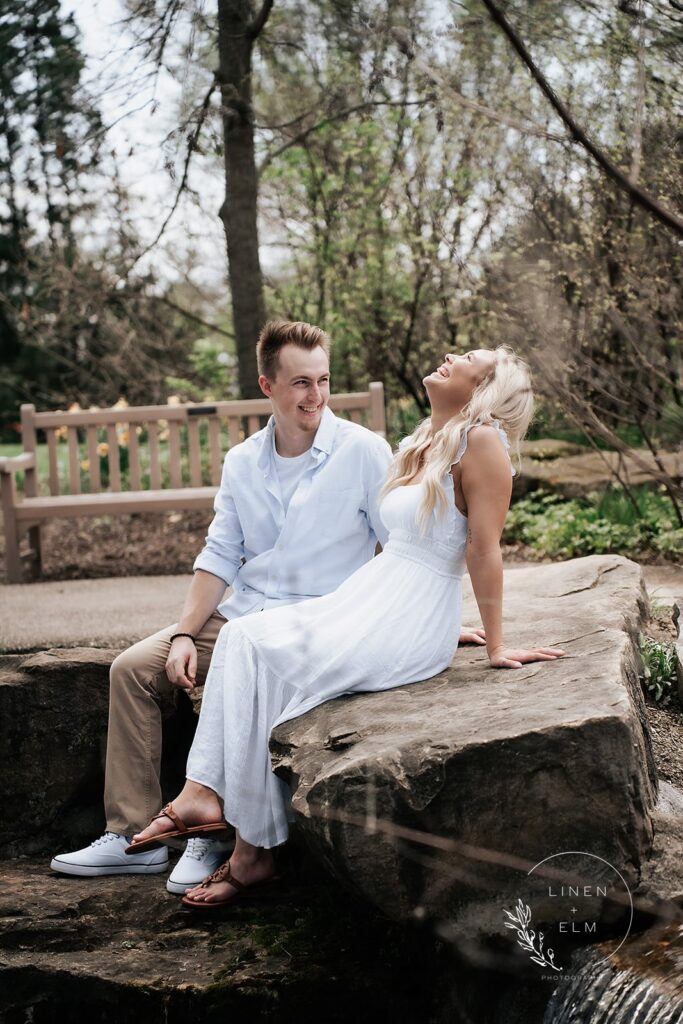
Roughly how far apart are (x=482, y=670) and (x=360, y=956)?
0.90 meters

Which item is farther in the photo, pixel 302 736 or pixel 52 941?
pixel 52 941

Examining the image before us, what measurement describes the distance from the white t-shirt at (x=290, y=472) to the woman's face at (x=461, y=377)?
0.61 metres

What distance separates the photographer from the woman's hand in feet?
10.3

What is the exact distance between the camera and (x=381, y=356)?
895 centimetres

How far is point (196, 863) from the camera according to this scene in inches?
133

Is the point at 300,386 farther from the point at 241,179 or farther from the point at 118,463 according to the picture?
the point at 241,179

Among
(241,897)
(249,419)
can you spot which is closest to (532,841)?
(241,897)

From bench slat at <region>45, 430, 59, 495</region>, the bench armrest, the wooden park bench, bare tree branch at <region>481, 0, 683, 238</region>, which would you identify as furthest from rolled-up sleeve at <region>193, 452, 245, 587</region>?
bench slat at <region>45, 430, 59, 495</region>

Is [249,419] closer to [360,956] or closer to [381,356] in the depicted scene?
[381,356]

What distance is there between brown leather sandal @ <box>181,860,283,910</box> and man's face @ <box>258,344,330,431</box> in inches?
58.8

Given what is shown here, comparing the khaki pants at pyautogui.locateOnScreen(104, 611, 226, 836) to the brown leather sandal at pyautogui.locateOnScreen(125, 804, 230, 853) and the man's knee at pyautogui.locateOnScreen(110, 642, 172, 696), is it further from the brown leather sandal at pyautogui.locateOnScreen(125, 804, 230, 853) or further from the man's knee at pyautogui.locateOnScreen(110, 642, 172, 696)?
the brown leather sandal at pyautogui.locateOnScreen(125, 804, 230, 853)

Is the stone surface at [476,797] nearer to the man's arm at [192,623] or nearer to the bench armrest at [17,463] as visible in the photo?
the man's arm at [192,623]

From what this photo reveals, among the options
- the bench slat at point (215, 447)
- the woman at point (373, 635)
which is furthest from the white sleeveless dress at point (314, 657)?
the bench slat at point (215, 447)

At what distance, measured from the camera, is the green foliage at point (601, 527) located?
6125 mm
